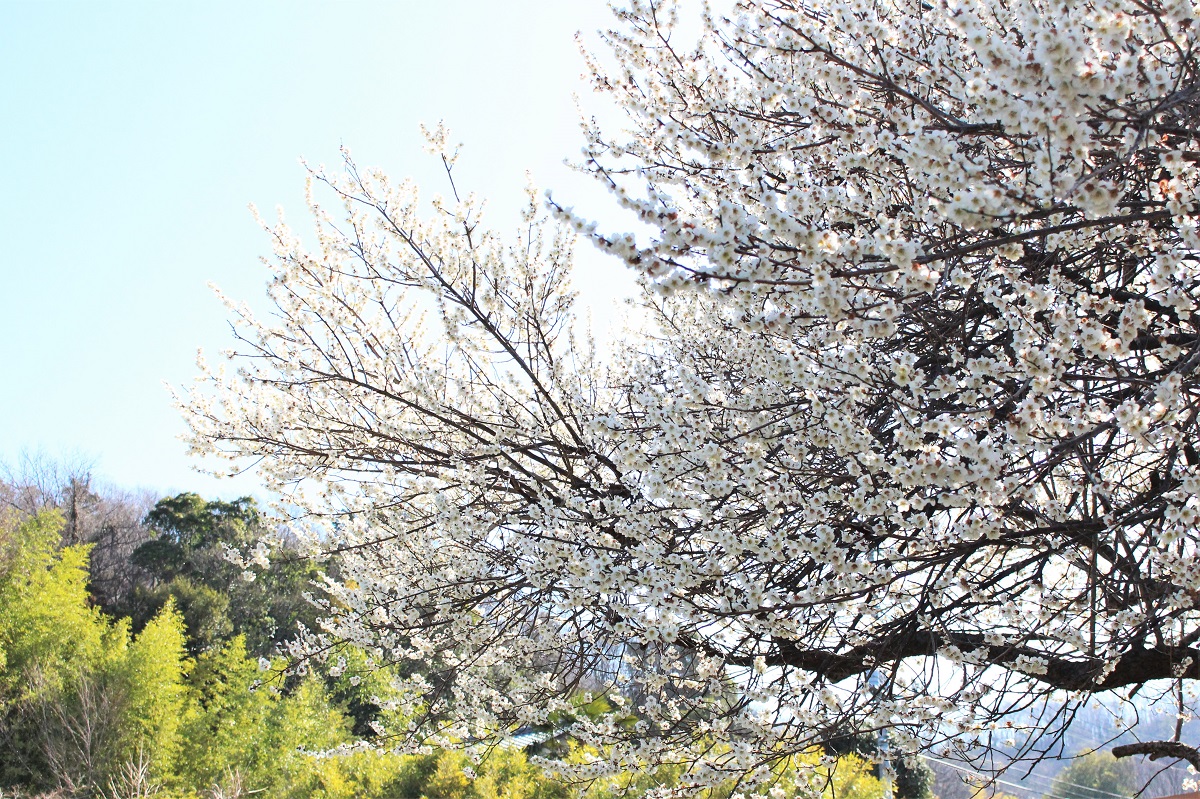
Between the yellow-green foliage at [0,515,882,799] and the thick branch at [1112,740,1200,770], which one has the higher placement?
the thick branch at [1112,740,1200,770]

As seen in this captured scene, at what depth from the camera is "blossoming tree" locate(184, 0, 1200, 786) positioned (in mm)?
1682

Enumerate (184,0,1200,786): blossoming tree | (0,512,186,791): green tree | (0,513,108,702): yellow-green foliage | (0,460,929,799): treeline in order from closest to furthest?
(184,0,1200,786): blossoming tree
(0,460,929,799): treeline
(0,512,186,791): green tree
(0,513,108,702): yellow-green foliage

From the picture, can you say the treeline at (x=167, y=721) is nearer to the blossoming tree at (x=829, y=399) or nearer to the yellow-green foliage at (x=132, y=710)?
the yellow-green foliage at (x=132, y=710)

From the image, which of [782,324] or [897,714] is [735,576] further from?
[782,324]

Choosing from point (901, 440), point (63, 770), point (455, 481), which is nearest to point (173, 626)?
point (63, 770)

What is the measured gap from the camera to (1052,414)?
2.14 m

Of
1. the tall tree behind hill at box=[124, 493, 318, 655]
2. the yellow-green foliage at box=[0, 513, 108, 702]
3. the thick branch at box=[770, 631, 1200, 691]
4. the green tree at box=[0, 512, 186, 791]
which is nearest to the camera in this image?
the thick branch at box=[770, 631, 1200, 691]

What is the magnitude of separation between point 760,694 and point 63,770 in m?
14.0

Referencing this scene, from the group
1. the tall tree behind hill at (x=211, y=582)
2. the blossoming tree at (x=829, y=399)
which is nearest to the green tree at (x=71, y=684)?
the tall tree behind hill at (x=211, y=582)

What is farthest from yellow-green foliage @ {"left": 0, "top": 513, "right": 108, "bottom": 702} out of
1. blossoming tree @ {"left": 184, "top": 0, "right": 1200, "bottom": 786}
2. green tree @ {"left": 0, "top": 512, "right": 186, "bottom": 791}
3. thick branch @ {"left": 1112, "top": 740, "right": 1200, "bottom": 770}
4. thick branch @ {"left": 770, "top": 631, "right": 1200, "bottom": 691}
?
thick branch @ {"left": 1112, "top": 740, "right": 1200, "bottom": 770}

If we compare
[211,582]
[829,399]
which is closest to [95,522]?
[211,582]

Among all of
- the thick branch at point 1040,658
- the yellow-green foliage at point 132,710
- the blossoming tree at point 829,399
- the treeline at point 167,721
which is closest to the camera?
the blossoming tree at point 829,399

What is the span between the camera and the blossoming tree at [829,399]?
1.68 meters

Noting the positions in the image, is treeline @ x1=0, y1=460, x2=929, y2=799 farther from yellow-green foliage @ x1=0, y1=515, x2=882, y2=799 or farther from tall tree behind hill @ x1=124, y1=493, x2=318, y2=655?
tall tree behind hill @ x1=124, y1=493, x2=318, y2=655
